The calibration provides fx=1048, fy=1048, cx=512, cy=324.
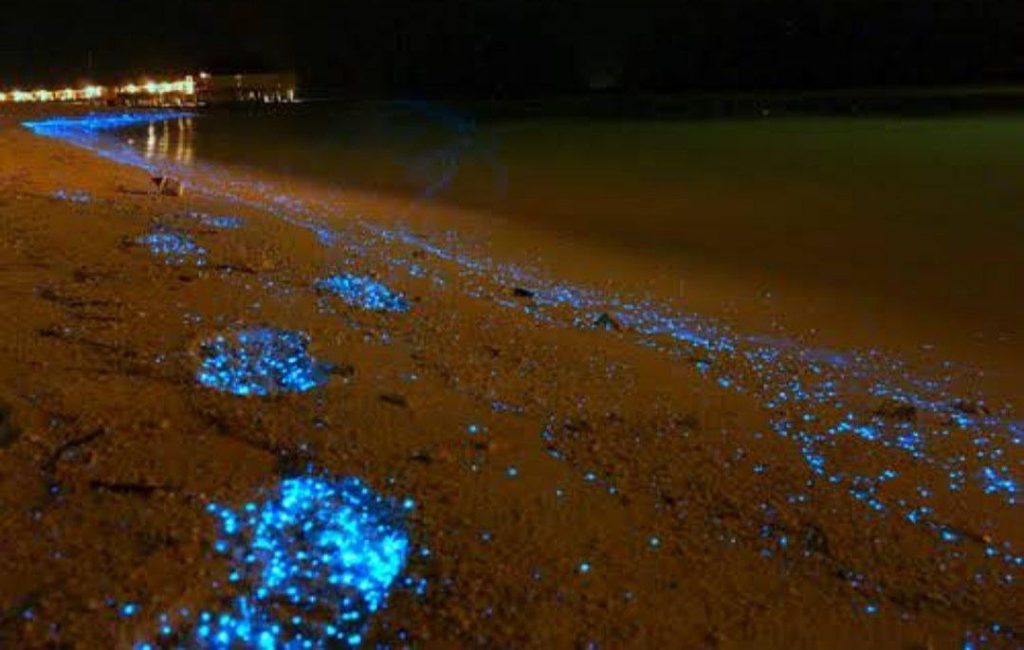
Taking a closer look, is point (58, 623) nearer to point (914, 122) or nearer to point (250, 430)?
point (250, 430)

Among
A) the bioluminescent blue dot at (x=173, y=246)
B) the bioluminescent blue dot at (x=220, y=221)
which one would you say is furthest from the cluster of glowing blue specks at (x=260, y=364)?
the bioluminescent blue dot at (x=220, y=221)

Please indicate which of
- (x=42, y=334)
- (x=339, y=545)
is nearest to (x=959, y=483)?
(x=339, y=545)

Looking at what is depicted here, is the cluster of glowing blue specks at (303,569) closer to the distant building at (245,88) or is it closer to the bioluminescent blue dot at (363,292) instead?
the bioluminescent blue dot at (363,292)

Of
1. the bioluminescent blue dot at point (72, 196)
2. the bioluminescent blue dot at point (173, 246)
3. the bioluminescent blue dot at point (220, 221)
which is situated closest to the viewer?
the bioluminescent blue dot at point (173, 246)

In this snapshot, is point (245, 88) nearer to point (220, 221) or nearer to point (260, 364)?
point (220, 221)

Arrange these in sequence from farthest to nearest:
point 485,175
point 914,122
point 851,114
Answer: point 851,114 < point 914,122 < point 485,175

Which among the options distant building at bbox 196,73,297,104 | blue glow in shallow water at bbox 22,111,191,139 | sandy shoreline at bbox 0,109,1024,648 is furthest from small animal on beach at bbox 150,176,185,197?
distant building at bbox 196,73,297,104
